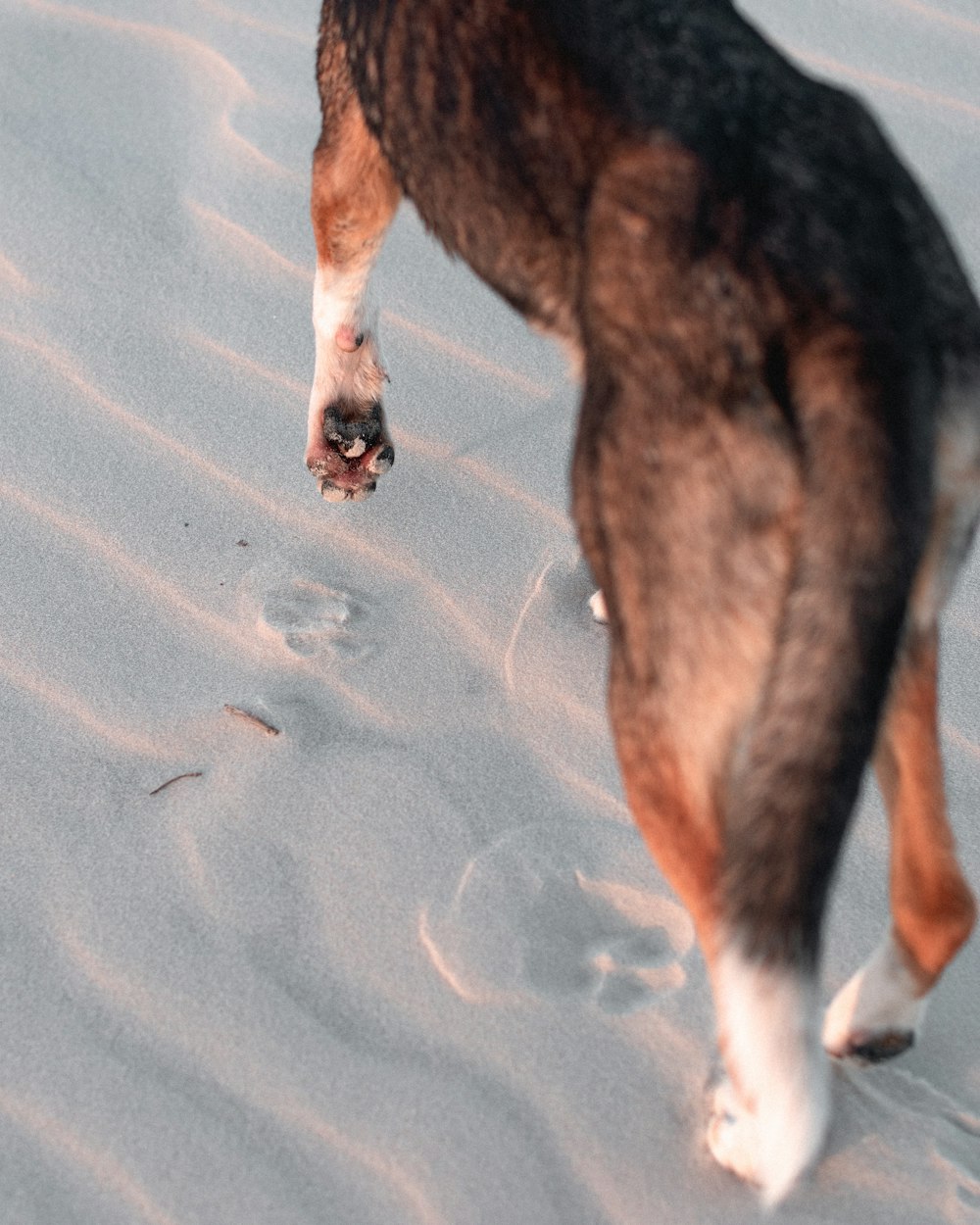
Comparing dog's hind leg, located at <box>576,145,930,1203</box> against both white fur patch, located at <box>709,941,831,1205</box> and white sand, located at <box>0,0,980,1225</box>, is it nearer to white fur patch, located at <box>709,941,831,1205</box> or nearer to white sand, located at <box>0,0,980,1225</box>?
white fur patch, located at <box>709,941,831,1205</box>

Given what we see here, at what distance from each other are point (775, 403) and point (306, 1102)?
4.49 feet

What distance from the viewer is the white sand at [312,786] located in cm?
246

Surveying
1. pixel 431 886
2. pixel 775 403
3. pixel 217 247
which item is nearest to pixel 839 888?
pixel 431 886

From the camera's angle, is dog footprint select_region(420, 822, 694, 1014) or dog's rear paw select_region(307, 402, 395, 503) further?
dog's rear paw select_region(307, 402, 395, 503)

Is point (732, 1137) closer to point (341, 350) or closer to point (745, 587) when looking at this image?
point (745, 587)

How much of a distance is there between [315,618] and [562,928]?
1007 mm

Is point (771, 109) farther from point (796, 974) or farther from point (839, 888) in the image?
point (839, 888)

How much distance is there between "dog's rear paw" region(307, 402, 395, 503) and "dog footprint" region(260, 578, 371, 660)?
304mm

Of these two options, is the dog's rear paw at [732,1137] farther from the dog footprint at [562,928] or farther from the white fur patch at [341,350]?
the white fur patch at [341,350]

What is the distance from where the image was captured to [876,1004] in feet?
8.16

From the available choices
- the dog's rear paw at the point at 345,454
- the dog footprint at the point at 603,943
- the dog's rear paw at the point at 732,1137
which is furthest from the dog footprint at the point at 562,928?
the dog's rear paw at the point at 345,454

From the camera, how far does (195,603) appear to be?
3.46 m

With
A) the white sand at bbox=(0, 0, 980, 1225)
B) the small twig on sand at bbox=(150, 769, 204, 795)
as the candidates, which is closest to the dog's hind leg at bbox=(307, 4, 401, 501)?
the white sand at bbox=(0, 0, 980, 1225)

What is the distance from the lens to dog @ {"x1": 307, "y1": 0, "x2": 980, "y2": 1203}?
1.90 metres
